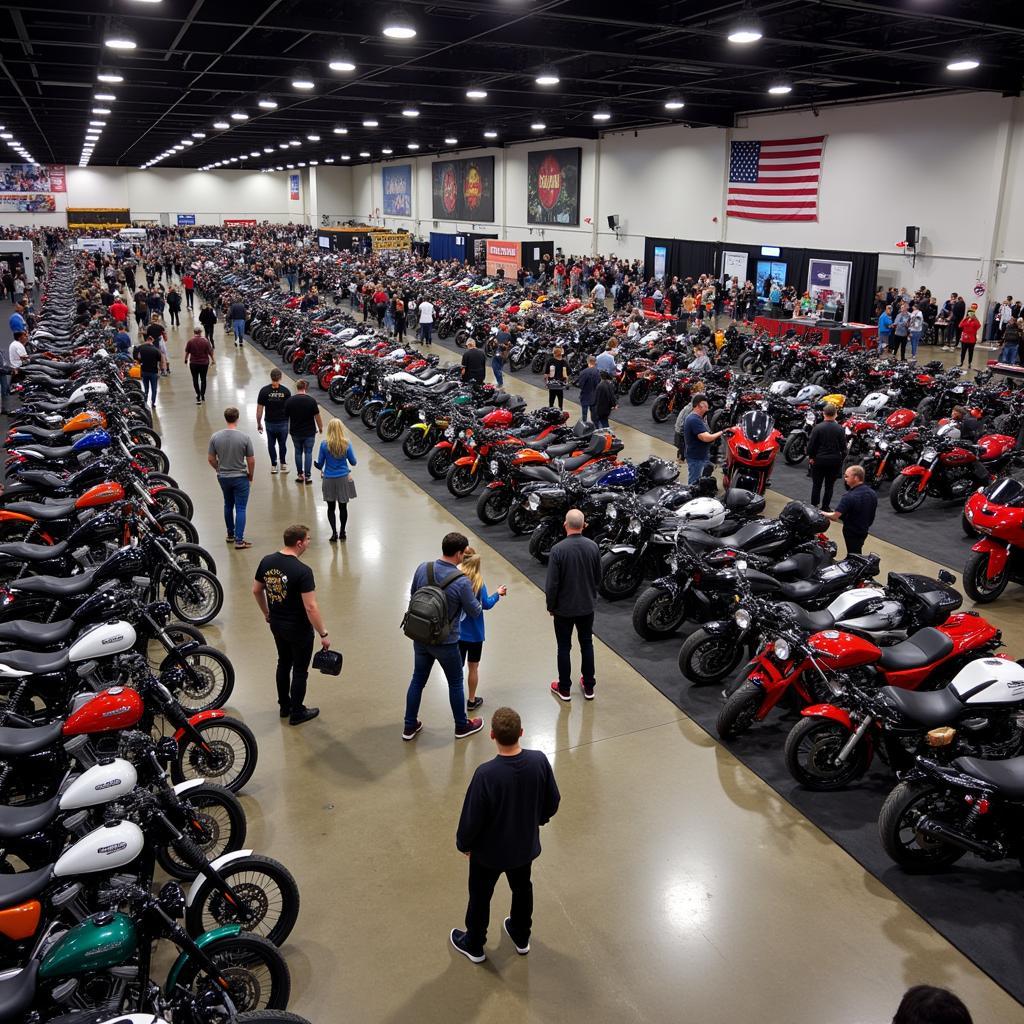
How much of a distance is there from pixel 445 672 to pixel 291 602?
1.15 m

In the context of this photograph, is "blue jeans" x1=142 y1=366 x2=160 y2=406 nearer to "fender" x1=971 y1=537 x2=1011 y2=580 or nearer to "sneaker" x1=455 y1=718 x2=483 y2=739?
"sneaker" x1=455 y1=718 x2=483 y2=739

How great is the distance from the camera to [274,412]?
11.5 meters

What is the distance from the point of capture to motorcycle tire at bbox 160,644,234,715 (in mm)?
6191

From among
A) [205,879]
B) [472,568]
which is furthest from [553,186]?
[205,879]

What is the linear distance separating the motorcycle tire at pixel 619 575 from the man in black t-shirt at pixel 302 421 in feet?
14.1

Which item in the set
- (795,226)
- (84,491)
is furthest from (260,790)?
(795,226)

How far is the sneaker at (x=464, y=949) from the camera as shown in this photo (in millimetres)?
4336

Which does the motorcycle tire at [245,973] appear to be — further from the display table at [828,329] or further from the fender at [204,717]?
the display table at [828,329]

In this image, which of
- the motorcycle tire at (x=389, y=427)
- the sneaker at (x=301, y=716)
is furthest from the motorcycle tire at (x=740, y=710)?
the motorcycle tire at (x=389, y=427)

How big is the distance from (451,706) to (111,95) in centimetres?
1989

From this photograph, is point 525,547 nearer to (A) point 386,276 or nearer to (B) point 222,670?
(B) point 222,670

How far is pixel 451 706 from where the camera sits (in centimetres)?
637

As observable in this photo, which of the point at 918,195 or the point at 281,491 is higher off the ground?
the point at 918,195

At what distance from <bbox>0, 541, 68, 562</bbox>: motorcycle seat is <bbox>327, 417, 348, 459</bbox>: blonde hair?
278 cm
